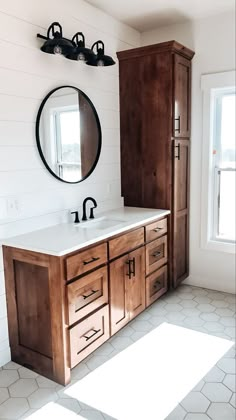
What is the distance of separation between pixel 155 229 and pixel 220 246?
32.3 inches

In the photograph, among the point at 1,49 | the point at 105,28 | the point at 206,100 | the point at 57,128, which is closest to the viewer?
the point at 1,49

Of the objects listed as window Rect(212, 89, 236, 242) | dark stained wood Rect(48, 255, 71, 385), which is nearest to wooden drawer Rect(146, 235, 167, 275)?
window Rect(212, 89, 236, 242)

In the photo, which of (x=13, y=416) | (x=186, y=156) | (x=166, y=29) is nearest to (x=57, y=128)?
(x=186, y=156)

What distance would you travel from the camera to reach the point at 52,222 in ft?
9.11

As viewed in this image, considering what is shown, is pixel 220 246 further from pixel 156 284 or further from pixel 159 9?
Answer: pixel 159 9

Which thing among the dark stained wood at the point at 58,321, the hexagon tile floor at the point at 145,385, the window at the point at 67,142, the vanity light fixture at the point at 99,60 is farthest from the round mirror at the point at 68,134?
the hexagon tile floor at the point at 145,385

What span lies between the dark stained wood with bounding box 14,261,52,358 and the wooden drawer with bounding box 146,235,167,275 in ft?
3.62

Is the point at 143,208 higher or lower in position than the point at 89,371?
higher

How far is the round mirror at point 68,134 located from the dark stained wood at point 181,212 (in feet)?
2.58

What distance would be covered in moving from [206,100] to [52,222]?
1893 mm

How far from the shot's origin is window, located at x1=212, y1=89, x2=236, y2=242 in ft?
11.3

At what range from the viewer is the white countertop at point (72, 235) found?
217 cm

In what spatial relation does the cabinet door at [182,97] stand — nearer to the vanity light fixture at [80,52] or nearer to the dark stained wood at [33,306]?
the vanity light fixture at [80,52]

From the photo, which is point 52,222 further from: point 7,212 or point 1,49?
point 1,49
